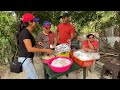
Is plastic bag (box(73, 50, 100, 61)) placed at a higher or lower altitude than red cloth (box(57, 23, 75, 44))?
lower

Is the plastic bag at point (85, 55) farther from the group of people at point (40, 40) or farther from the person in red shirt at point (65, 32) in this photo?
the person in red shirt at point (65, 32)

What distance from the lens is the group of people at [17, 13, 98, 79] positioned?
3.69 m

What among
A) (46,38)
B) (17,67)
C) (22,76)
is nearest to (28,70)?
(17,67)

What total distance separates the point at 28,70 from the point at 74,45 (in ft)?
6.27

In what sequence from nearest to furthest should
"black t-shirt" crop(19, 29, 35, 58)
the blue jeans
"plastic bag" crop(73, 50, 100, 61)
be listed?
1. "black t-shirt" crop(19, 29, 35, 58)
2. the blue jeans
3. "plastic bag" crop(73, 50, 100, 61)

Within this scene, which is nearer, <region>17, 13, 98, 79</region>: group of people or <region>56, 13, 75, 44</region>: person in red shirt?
<region>17, 13, 98, 79</region>: group of people

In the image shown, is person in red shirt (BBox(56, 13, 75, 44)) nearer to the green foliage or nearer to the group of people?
the group of people

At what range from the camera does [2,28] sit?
22.8 ft

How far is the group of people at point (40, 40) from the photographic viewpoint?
145 inches

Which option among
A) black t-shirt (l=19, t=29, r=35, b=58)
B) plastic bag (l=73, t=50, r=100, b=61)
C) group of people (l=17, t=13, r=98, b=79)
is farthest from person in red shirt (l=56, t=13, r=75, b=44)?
black t-shirt (l=19, t=29, r=35, b=58)

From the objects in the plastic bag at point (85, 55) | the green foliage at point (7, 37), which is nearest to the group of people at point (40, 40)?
the plastic bag at point (85, 55)
